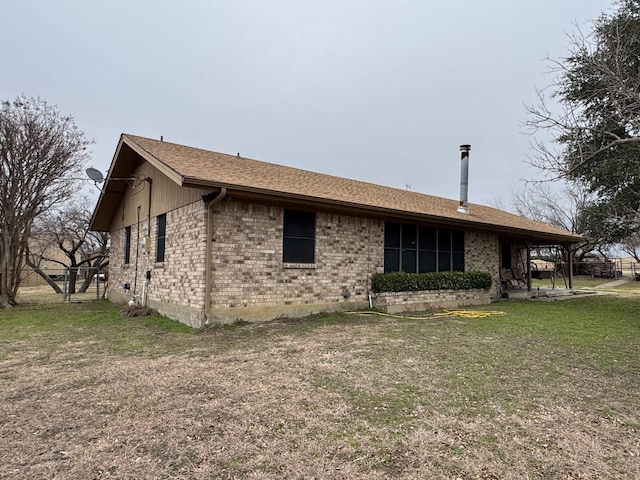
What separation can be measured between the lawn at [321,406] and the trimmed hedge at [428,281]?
3.06 metres

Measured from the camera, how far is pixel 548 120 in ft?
24.6

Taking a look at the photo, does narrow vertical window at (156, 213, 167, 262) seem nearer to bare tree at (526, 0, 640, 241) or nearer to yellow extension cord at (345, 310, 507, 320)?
yellow extension cord at (345, 310, 507, 320)

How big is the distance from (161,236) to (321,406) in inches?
301

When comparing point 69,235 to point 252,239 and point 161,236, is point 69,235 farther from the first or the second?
point 252,239

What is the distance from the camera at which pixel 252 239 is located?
26.3 feet

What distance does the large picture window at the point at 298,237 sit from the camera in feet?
28.1

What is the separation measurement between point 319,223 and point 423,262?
13.0 feet

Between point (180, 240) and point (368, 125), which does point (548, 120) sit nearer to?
point (180, 240)

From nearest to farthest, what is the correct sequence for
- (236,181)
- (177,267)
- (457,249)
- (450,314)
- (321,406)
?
(321,406)
(236,181)
(177,267)
(450,314)
(457,249)

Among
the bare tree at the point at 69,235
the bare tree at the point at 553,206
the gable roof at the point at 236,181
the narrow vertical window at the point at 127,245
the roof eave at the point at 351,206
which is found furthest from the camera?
the bare tree at the point at 553,206

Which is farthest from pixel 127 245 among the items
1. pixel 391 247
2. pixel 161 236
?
pixel 391 247

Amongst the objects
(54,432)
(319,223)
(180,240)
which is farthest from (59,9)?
(54,432)

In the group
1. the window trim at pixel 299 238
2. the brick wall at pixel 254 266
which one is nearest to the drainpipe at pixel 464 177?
the brick wall at pixel 254 266

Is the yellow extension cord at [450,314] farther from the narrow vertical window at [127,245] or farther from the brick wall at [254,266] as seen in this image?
the narrow vertical window at [127,245]
